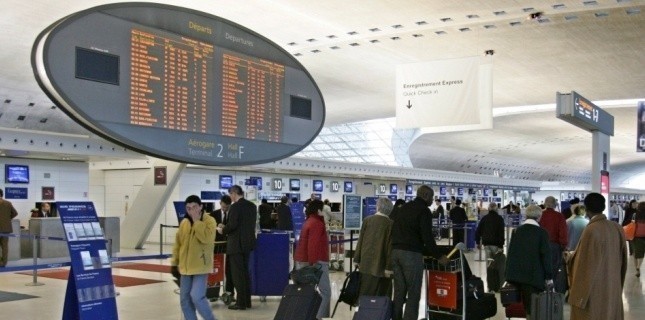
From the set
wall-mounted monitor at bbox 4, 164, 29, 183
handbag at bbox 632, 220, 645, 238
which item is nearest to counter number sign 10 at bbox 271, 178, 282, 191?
wall-mounted monitor at bbox 4, 164, 29, 183

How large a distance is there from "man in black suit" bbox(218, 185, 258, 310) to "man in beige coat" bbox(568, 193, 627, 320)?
16.6 ft

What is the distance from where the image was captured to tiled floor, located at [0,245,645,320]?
30.5 feet

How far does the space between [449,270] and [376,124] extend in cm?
4201

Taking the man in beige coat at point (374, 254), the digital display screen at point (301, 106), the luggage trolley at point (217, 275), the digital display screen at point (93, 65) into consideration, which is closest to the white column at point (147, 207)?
the luggage trolley at point (217, 275)

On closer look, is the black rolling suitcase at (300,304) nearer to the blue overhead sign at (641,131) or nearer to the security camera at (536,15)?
the security camera at (536,15)

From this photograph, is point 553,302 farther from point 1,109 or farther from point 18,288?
point 1,109

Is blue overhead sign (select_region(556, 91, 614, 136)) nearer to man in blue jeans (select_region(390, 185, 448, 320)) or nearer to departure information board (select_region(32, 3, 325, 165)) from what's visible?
man in blue jeans (select_region(390, 185, 448, 320))

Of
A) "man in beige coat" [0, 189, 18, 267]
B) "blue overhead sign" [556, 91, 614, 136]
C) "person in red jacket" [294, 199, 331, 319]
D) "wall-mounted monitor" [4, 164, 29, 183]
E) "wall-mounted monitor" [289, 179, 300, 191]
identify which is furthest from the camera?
"wall-mounted monitor" [289, 179, 300, 191]

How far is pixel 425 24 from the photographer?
14484 mm

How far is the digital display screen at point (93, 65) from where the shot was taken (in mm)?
3383

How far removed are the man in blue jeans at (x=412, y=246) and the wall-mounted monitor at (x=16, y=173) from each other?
16371 mm

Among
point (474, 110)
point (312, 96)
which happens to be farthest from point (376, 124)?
point (312, 96)

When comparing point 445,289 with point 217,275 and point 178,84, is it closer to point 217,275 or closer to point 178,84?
point 217,275

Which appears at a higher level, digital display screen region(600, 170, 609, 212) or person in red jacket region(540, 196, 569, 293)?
digital display screen region(600, 170, 609, 212)
